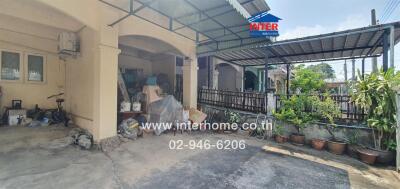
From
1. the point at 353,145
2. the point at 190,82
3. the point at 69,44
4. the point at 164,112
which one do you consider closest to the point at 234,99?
the point at 190,82

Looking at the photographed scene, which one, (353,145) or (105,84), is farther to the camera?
(353,145)

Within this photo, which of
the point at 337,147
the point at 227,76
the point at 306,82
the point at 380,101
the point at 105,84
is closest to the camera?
the point at 380,101

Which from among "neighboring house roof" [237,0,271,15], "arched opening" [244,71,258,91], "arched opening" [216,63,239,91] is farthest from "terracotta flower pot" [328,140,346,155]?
"arched opening" [244,71,258,91]

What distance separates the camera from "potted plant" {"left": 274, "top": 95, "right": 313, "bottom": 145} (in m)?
5.60

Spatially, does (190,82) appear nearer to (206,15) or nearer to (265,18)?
(206,15)

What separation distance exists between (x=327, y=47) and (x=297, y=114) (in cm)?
254

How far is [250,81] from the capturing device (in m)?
14.4

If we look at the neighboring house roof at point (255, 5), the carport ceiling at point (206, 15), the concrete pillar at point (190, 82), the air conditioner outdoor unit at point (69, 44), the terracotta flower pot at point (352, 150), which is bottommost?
the terracotta flower pot at point (352, 150)

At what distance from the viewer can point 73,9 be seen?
12.9 ft

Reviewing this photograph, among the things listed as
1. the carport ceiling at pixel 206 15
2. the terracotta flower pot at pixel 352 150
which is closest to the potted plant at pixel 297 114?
the terracotta flower pot at pixel 352 150

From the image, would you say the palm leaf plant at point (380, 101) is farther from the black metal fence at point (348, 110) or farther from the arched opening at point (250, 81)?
the arched opening at point (250, 81)

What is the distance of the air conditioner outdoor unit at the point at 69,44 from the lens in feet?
16.8

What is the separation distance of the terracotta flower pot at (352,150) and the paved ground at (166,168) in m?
0.37

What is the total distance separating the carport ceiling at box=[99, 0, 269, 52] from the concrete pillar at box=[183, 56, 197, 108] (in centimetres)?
98
